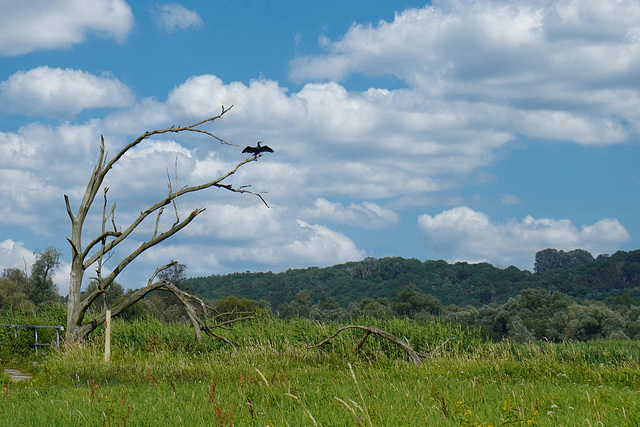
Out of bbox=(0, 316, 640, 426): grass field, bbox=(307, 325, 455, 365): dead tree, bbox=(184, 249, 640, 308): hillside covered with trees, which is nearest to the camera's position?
bbox=(0, 316, 640, 426): grass field

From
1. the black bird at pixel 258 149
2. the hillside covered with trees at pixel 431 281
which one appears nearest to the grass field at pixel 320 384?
the black bird at pixel 258 149

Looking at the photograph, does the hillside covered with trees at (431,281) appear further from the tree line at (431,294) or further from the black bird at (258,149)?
the black bird at (258,149)

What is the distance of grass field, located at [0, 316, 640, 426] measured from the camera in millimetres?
5934

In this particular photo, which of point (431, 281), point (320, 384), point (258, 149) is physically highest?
point (258, 149)

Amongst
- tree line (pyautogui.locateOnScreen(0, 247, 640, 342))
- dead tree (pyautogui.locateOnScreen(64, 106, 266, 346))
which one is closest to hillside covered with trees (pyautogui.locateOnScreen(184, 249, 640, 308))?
tree line (pyautogui.locateOnScreen(0, 247, 640, 342))

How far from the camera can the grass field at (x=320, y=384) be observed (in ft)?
19.5

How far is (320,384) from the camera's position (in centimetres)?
854

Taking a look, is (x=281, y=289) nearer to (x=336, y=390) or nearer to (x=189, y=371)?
(x=189, y=371)

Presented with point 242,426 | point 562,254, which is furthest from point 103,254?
point 562,254

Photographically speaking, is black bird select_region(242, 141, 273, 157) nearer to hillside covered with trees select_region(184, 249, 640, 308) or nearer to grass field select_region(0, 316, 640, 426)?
grass field select_region(0, 316, 640, 426)

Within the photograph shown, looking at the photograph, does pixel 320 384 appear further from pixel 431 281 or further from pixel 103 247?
pixel 431 281

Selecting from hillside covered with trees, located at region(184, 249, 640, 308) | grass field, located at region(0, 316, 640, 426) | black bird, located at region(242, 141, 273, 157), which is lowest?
grass field, located at region(0, 316, 640, 426)

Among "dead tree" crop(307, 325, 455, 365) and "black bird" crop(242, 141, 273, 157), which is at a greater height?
"black bird" crop(242, 141, 273, 157)

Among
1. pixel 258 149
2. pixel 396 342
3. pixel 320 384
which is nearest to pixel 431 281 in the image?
pixel 258 149
